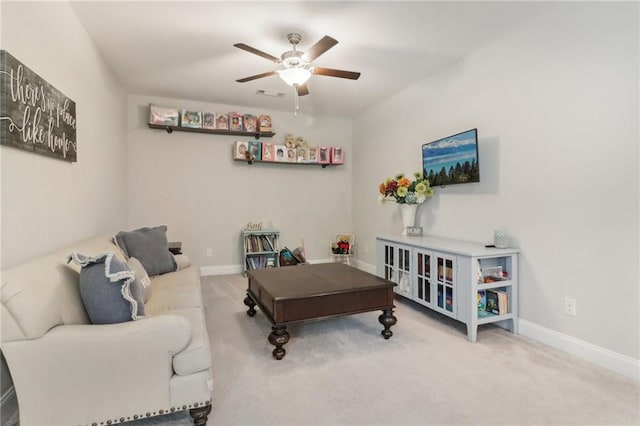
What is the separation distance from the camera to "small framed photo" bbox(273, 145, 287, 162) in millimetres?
4824

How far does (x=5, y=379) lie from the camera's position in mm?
1514

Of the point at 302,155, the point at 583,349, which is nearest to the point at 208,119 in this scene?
the point at 302,155

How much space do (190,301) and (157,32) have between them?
7.70 ft

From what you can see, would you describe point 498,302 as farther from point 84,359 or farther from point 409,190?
point 84,359

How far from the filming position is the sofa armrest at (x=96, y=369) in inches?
50.4

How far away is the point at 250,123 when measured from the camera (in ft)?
15.3

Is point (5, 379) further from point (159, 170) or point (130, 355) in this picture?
point (159, 170)

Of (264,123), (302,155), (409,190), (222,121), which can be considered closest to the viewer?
(409,190)

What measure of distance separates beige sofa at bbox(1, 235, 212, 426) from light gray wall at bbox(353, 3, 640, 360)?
8.33 feet

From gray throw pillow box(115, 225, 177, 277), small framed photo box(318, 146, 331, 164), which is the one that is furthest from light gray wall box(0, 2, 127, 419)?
small framed photo box(318, 146, 331, 164)

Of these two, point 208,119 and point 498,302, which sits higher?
point 208,119

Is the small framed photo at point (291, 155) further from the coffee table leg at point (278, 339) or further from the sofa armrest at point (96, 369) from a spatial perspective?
the sofa armrest at point (96, 369)

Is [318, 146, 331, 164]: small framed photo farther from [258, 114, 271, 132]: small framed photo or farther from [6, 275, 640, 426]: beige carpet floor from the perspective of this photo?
[6, 275, 640, 426]: beige carpet floor

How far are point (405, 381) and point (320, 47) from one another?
7.91 feet
